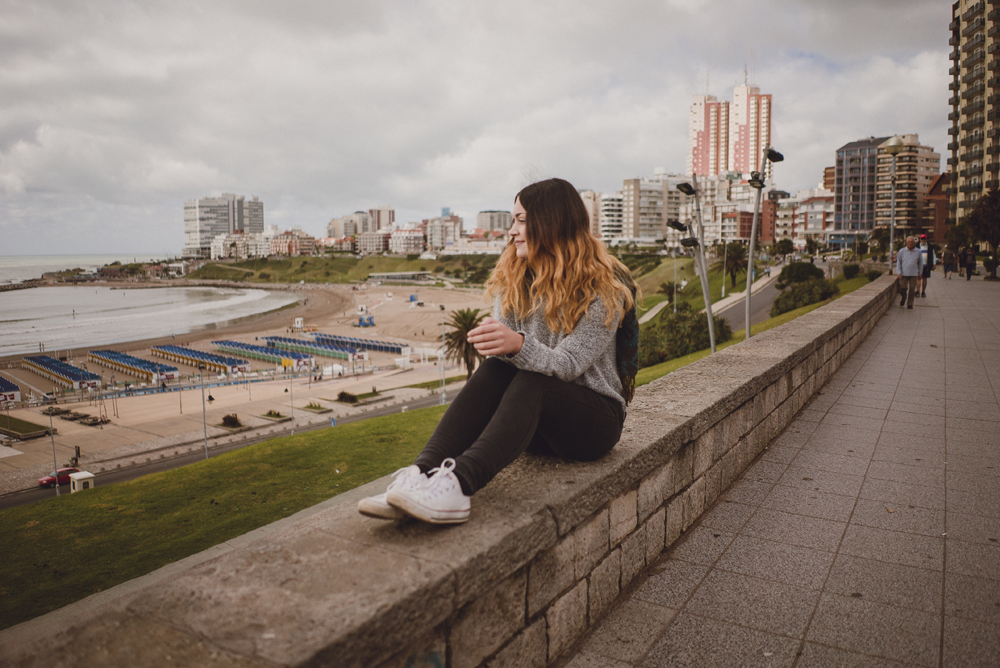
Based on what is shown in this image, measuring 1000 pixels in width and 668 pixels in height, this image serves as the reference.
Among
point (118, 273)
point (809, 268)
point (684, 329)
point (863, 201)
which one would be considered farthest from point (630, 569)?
point (118, 273)

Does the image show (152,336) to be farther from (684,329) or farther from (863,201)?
(863,201)

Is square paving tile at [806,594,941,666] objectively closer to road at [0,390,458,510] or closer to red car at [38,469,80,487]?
road at [0,390,458,510]

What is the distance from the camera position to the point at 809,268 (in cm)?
3753

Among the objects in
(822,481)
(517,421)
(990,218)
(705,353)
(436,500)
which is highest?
(990,218)

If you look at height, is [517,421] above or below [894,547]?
above

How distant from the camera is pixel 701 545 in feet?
10.4

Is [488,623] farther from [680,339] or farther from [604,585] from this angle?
[680,339]

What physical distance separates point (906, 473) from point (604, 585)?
2.74m

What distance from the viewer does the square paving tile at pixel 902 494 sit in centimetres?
362

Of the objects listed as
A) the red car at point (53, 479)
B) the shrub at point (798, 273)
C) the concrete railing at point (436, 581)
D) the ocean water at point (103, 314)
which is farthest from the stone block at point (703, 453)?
the ocean water at point (103, 314)

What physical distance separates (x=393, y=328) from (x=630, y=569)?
67205 mm

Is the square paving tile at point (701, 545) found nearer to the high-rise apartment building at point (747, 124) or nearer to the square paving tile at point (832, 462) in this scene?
the square paving tile at point (832, 462)

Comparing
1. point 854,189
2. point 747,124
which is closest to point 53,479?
point 854,189

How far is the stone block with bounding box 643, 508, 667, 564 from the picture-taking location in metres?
2.90
